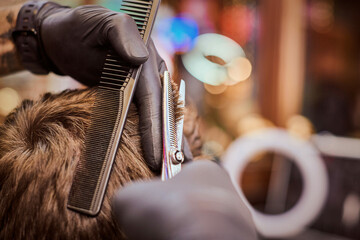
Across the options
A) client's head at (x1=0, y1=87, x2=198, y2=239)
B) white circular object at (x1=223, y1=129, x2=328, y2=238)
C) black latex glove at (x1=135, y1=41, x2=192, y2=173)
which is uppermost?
black latex glove at (x1=135, y1=41, x2=192, y2=173)

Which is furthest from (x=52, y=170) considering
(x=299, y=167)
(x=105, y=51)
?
(x=299, y=167)

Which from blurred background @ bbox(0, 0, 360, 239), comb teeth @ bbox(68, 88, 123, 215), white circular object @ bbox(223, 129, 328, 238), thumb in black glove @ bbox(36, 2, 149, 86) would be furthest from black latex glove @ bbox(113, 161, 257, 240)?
blurred background @ bbox(0, 0, 360, 239)

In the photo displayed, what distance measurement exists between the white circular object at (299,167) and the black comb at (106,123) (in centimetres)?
288

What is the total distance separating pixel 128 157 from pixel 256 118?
398 cm

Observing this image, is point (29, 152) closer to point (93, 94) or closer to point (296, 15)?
point (93, 94)

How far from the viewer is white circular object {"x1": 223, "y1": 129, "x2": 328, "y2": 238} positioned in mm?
3484

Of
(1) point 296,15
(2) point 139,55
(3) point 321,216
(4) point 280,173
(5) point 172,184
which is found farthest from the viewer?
(1) point 296,15

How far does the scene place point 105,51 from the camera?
62 centimetres

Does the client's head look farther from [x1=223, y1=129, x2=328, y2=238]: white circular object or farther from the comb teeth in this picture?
[x1=223, y1=129, x2=328, y2=238]: white circular object

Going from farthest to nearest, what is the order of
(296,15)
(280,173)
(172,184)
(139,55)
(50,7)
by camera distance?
1. (296,15)
2. (280,173)
3. (50,7)
4. (139,55)
5. (172,184)

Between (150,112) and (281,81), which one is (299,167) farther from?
(150,112)

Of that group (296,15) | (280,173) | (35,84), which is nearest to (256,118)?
(280,173)

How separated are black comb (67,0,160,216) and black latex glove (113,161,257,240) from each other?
11cm

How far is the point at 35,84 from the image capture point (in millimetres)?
767
